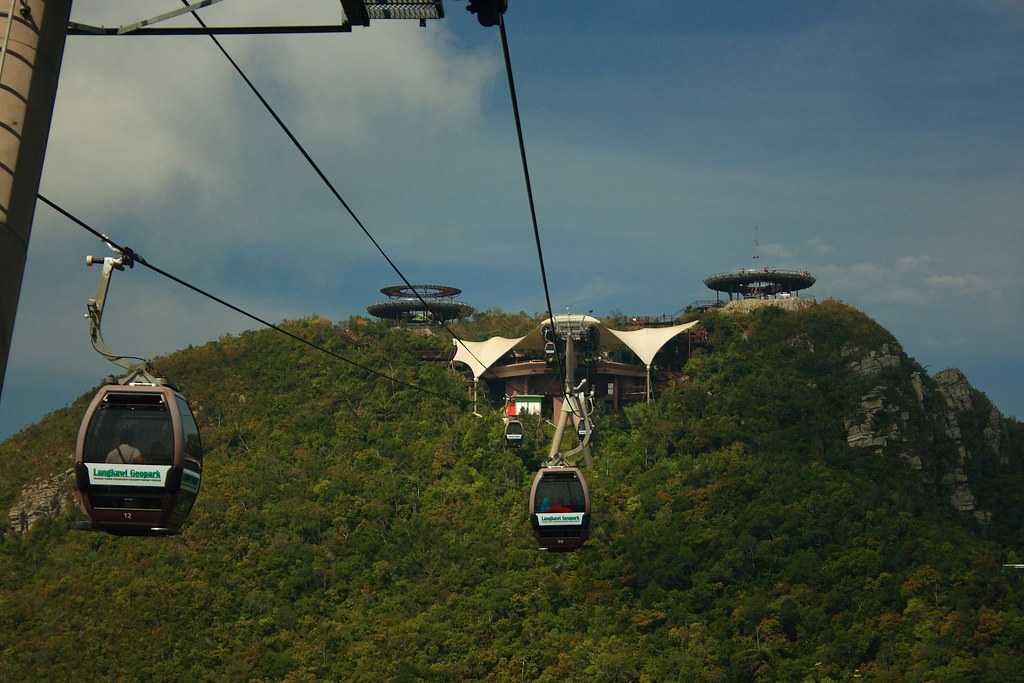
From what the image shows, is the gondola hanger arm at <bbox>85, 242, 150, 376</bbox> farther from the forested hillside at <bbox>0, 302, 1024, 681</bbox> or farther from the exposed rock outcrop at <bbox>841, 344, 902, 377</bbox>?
the exposed rock outcrop at <bbox>841, 344, 902, 377</bbox>

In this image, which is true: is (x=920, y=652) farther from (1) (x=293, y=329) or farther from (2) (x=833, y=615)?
(1) (x=293, y=329)

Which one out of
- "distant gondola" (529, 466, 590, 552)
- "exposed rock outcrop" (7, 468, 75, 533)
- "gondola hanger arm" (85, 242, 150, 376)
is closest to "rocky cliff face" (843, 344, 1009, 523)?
"exposed rock outcrop" (7, 468, 75, 533)

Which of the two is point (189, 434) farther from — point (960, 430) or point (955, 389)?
point (955, 389)

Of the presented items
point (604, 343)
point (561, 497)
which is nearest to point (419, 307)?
point (604, 343)

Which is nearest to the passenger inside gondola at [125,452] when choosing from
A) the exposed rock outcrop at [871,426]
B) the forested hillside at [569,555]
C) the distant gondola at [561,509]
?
the distant gondola at [561,509]

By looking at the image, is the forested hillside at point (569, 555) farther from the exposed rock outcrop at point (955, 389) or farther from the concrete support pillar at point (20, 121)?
the concrete support pillar at point (20, 121)

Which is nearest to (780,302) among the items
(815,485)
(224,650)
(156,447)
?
(815,485)

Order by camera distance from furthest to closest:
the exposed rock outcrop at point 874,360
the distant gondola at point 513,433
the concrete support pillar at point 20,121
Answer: the exposed rock outcrop at point 874,360, the distant gondola at point 513,433, the concrete support pillar at point 20,121
